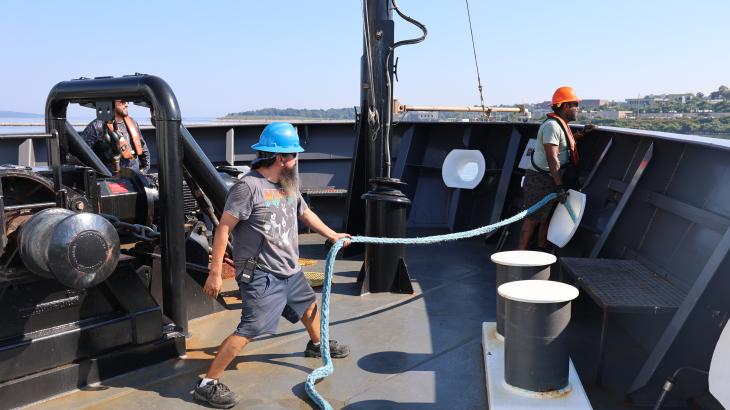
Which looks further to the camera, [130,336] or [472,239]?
[472,239]

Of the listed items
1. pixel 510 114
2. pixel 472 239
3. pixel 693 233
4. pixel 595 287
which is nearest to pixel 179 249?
pixel 595 287

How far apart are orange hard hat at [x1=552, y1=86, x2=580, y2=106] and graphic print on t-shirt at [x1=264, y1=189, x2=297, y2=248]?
9.58ft

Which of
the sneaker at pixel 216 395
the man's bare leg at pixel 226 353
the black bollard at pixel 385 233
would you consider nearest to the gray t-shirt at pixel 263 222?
the man's bare leg at pixel 226 353

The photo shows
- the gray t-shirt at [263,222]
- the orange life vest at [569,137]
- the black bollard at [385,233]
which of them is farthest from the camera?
the orange life vest at [569,137]

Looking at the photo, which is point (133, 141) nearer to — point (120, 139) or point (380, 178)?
point (120, 139)

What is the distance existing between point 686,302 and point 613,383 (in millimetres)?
741

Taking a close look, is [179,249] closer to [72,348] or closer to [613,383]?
[72,348]

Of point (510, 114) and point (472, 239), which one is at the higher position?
point (510, 114)

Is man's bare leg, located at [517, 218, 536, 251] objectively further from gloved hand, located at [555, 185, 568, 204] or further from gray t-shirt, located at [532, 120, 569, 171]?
gray t-shirt, located at [532, 120, 569, 171]

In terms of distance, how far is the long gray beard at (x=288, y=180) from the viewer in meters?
3.53

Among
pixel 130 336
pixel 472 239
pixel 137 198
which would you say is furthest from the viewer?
pixel 472 239

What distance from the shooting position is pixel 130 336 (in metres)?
3.93

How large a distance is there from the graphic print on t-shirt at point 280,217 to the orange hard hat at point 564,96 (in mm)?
2921

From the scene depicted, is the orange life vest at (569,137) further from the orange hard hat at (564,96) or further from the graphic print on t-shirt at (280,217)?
the graphic print on t-shirt at (280,217)
